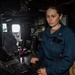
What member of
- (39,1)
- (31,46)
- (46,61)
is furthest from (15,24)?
(46,61)

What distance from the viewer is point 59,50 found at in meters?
1.45

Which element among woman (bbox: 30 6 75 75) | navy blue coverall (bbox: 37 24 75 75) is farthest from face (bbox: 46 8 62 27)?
navy blue coverall (bbox: 37 24 75 75)

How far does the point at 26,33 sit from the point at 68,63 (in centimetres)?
999

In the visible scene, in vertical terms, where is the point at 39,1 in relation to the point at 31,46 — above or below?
above

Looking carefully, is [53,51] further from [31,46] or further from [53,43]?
[31,46]

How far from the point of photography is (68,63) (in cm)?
137

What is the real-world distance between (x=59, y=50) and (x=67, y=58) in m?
0.13

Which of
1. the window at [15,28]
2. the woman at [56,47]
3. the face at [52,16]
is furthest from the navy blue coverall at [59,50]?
the window at [15,28]

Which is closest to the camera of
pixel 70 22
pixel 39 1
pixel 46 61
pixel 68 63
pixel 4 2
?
pixel 68 63

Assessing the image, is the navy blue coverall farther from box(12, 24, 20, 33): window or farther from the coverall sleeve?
box(12, 24, 20, 33): window

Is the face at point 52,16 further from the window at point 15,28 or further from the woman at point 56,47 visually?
the window at point 15,28

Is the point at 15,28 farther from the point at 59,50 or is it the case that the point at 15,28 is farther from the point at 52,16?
the point at 59,50

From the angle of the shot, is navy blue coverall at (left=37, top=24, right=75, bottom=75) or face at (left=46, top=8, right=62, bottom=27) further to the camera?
face at (left=46, top=8, right=62, bottom=27)

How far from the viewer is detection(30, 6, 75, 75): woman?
1.38m
